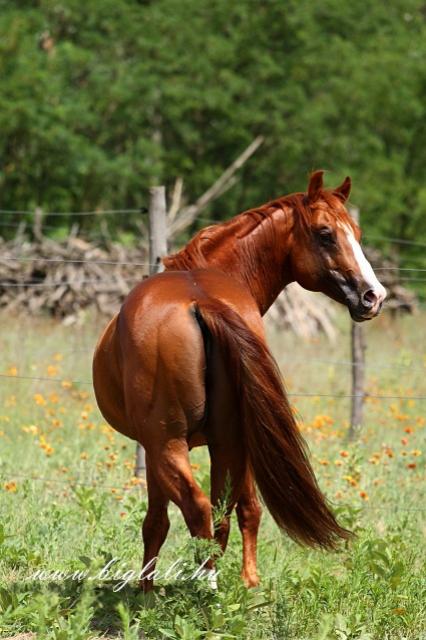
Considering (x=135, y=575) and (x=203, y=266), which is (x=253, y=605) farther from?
(x=203, y=266)

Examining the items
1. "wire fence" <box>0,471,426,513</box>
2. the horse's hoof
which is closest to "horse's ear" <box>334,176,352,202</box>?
the horse's hoof

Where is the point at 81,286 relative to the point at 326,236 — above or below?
below

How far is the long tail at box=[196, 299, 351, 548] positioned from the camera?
4.53 m

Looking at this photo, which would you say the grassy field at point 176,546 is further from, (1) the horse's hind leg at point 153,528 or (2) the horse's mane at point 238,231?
(2) the horse's mane at point 238,231

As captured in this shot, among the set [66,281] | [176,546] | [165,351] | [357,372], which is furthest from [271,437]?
[66,281]

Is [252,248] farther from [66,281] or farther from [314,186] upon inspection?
[66,281]

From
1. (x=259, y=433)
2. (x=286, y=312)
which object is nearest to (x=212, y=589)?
(x=259, y=433)

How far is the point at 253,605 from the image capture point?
4.71 m

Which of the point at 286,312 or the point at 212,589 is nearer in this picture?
the point at 212,589

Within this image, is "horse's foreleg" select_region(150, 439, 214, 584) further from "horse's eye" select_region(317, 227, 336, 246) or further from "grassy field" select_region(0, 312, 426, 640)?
"horse's eye" select_region(317, 227, 336, 246)

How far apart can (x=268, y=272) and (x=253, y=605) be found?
1633mm

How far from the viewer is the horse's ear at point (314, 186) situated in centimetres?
525

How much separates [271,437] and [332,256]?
110 centimetres

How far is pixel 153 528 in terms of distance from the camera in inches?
200
